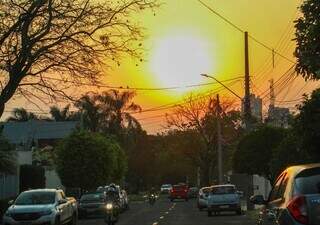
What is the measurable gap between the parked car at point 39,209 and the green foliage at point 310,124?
913 centimetres

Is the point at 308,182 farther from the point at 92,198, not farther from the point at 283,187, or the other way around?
the point at 92,198

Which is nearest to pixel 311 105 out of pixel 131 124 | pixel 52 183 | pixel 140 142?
pixel 52 183

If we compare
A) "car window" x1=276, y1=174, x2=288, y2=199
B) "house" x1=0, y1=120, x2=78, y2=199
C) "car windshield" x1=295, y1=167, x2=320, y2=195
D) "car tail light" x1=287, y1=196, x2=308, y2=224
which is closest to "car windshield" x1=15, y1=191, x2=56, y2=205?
"car window" x1=276, y1=174, x2=288, y2=199

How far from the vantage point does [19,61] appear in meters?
26.3

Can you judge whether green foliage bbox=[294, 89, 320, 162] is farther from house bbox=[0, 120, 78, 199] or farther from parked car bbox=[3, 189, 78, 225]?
house bbox=[0, 120, 78, 199]

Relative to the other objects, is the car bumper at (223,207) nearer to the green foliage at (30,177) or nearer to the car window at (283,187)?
the green foliage at (30,177)

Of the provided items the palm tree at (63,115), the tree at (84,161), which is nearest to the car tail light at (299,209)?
the tree at (84,161)

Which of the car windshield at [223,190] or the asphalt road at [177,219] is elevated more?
the car windshield at [223,190]

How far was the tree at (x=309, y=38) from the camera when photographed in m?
13.3

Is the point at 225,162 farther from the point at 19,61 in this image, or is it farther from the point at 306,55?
the point at 306,55

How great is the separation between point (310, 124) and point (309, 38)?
6.02 metres

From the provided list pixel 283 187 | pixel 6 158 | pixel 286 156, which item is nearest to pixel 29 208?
pixel 286 156

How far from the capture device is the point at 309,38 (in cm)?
1338

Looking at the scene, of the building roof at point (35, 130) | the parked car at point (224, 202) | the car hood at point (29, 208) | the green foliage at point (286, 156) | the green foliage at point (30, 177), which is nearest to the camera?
the car hood at point (29, 208)
